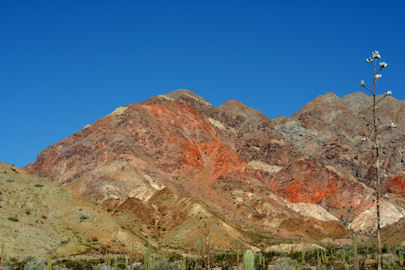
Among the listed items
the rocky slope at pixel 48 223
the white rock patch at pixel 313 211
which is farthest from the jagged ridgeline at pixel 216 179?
the rocky slope at pixel 48 223

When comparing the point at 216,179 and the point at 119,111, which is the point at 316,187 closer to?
the point at 216,179

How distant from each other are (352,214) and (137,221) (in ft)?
270

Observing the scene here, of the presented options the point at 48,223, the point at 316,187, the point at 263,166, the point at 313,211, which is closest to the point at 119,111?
the point at 263,166

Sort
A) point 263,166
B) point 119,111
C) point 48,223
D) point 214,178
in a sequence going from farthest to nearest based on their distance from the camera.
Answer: point 263,166, point 119,111, point 214,178, point 48,223

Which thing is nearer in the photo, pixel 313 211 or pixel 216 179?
pixel 216 179

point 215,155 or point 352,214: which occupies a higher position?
point 215,155

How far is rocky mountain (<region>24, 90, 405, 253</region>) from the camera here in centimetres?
10156

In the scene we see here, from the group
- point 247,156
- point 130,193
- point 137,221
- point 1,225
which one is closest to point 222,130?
point 247,156

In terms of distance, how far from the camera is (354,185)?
16212 centimetres

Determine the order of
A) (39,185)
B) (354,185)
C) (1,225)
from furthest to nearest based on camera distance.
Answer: (354,185) → (39,185) → (1,225)

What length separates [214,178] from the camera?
141875 millimetres

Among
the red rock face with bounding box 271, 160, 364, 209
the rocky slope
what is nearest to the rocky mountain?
the red rock face with bounding box 271, 160, 364, 209

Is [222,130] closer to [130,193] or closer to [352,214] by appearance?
[352,214]

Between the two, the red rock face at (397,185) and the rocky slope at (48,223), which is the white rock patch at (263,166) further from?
the rocky slope at (48,223)
